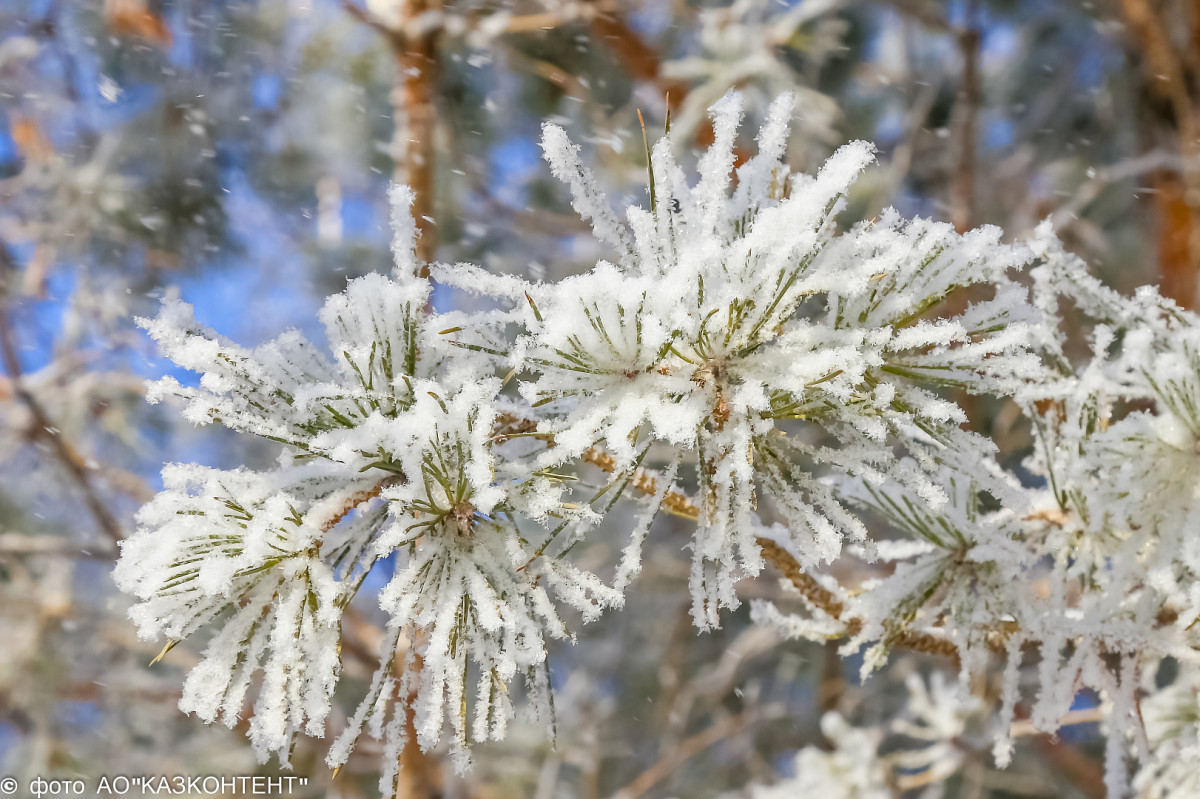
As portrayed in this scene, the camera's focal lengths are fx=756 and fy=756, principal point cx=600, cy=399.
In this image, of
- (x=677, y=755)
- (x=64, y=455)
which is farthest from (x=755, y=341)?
(x=677, y=755)

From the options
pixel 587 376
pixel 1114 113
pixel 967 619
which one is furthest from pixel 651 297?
pixel 1114 113

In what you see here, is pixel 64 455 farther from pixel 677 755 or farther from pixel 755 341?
pixel 677 755

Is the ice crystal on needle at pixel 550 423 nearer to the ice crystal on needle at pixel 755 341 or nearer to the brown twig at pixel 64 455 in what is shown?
the ice crystal on needle at pixel 755 341

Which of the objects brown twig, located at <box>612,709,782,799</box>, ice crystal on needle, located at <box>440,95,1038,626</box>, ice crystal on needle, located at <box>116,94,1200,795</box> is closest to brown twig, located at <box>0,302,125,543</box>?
ice crystal on needle, located at <box>116,94,1200,795</box>

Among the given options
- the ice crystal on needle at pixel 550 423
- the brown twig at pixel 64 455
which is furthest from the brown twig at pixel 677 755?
the ice crystal on needle at pixel 550 423

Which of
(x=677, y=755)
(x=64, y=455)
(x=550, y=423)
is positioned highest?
(x=64, y=455)

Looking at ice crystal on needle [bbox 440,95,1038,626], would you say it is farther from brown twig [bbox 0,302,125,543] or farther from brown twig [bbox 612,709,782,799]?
brown twig [bbox 612,709,782,799]

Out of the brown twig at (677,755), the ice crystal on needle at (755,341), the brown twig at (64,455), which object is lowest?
the brown twig at (677,755)

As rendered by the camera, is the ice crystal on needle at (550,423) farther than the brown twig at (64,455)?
No

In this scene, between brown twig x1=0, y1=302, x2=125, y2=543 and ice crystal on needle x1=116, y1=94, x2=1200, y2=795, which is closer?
ice crystal on needle x1=116, y1=94, x2=1200, y2=795

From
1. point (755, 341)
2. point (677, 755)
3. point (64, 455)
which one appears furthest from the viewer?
point (677, 755)

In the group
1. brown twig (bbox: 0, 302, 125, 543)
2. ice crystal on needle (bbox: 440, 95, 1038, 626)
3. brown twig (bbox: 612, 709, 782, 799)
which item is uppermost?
brown twig (bbox: 0, 302, 125, 543)
